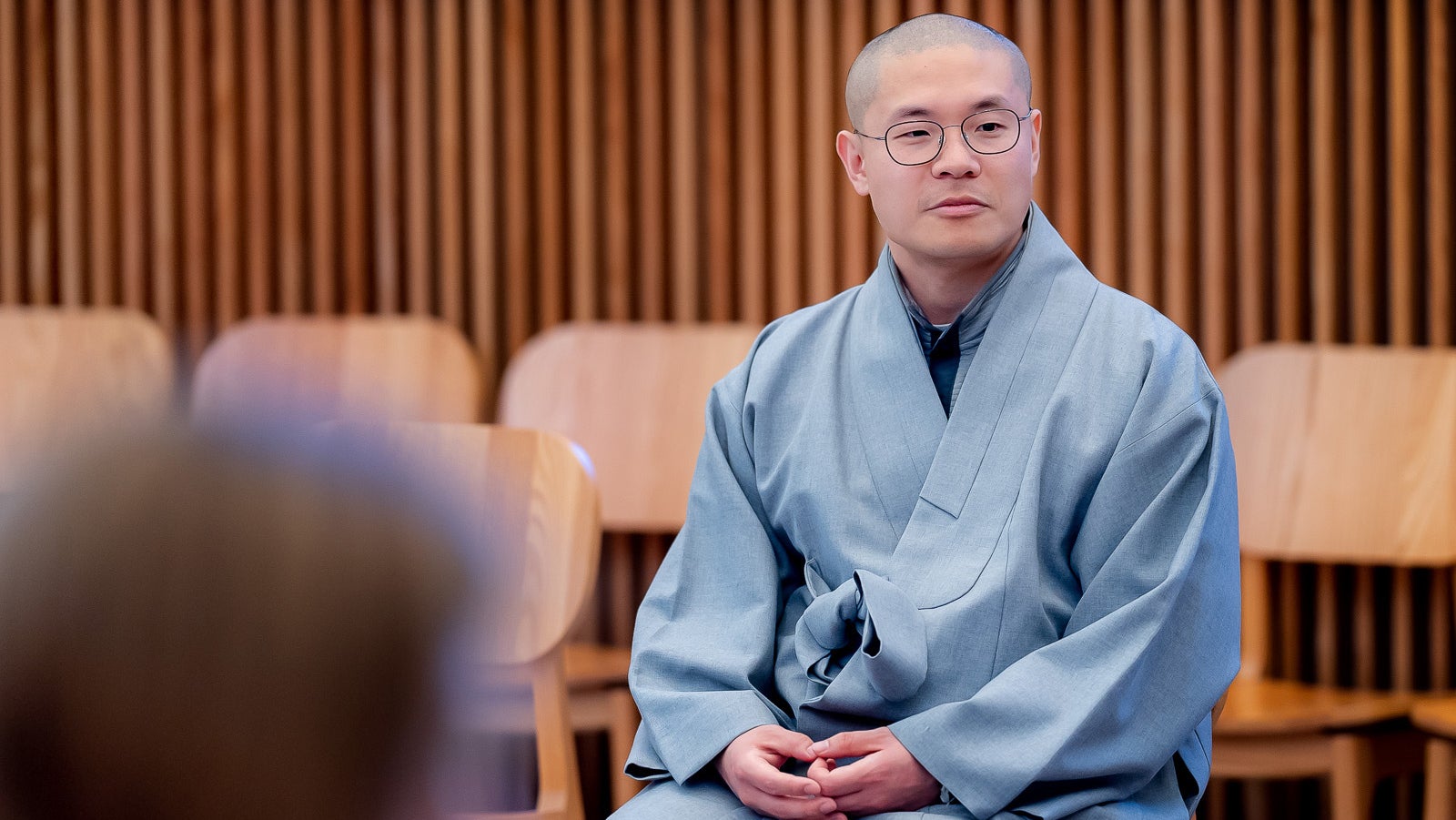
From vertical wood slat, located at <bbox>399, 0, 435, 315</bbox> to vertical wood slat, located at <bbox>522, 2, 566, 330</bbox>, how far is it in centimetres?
26

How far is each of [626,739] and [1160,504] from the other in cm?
134

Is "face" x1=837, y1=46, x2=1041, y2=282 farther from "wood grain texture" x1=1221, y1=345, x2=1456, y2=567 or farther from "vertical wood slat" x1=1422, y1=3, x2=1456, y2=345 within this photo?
"vertical wood slat" x1=1422, y1=3, x2=1456, y2=345

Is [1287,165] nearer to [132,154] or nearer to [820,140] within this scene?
[820,140]

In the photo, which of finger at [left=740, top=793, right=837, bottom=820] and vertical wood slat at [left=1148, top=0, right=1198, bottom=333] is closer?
finger at [left=740, top=793, right=837, bottom=820]

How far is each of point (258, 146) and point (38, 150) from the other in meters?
0.56

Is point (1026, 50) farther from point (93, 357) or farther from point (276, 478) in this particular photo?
point (276, 478)

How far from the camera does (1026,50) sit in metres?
3.24

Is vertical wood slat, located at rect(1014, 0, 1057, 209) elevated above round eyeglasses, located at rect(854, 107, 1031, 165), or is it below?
above

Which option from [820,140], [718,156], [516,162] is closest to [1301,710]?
[820,140]

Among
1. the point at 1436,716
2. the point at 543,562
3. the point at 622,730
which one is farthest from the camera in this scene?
the point at 622,730

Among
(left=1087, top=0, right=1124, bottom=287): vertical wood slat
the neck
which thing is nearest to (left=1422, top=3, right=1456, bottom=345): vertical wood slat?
(left=1087, top=0, right=1124, bottom=287): vertical wood slat

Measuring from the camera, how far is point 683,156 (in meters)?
3.41

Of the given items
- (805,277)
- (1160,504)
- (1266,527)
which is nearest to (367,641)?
(1160,504)

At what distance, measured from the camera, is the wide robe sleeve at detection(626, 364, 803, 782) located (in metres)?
1.77
